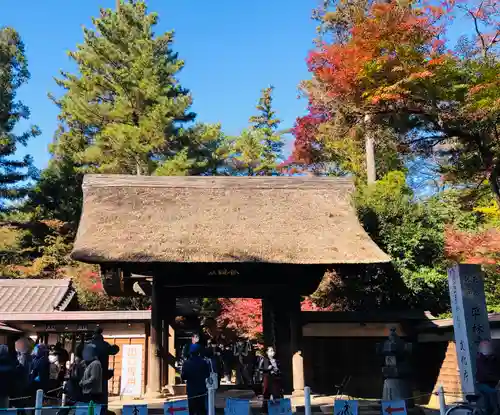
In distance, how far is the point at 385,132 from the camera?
1493 centimetres

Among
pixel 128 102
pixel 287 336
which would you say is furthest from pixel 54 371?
pixel 128 102

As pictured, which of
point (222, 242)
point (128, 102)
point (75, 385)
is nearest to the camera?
point (75, 385)

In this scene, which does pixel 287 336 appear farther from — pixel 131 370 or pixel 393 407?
pixel 393 407

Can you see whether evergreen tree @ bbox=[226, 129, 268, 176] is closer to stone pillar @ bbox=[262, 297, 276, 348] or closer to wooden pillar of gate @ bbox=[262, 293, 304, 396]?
stone pillar @ bbox=[262, 297, 276, 348]

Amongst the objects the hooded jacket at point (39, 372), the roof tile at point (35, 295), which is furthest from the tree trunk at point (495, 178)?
the roof tile at point (35, 295)

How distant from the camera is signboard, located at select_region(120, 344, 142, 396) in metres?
13.8

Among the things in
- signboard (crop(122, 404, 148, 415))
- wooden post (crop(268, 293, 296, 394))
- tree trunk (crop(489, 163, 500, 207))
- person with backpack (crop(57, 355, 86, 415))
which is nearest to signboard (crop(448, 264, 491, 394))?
signboard (crop(122, 404, 148, 415))

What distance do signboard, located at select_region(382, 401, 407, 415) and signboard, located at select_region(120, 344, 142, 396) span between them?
9.18m

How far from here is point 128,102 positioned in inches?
962

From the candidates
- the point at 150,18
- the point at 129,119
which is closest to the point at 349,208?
the point at 129,119

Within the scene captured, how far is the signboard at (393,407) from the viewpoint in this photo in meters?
6.52

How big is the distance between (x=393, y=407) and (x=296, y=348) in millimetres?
4857

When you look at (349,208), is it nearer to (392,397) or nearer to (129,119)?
(392,397)

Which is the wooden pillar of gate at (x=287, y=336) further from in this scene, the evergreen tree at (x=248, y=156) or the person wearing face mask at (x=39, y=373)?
the evergreen tree at (x=248, y=156)
